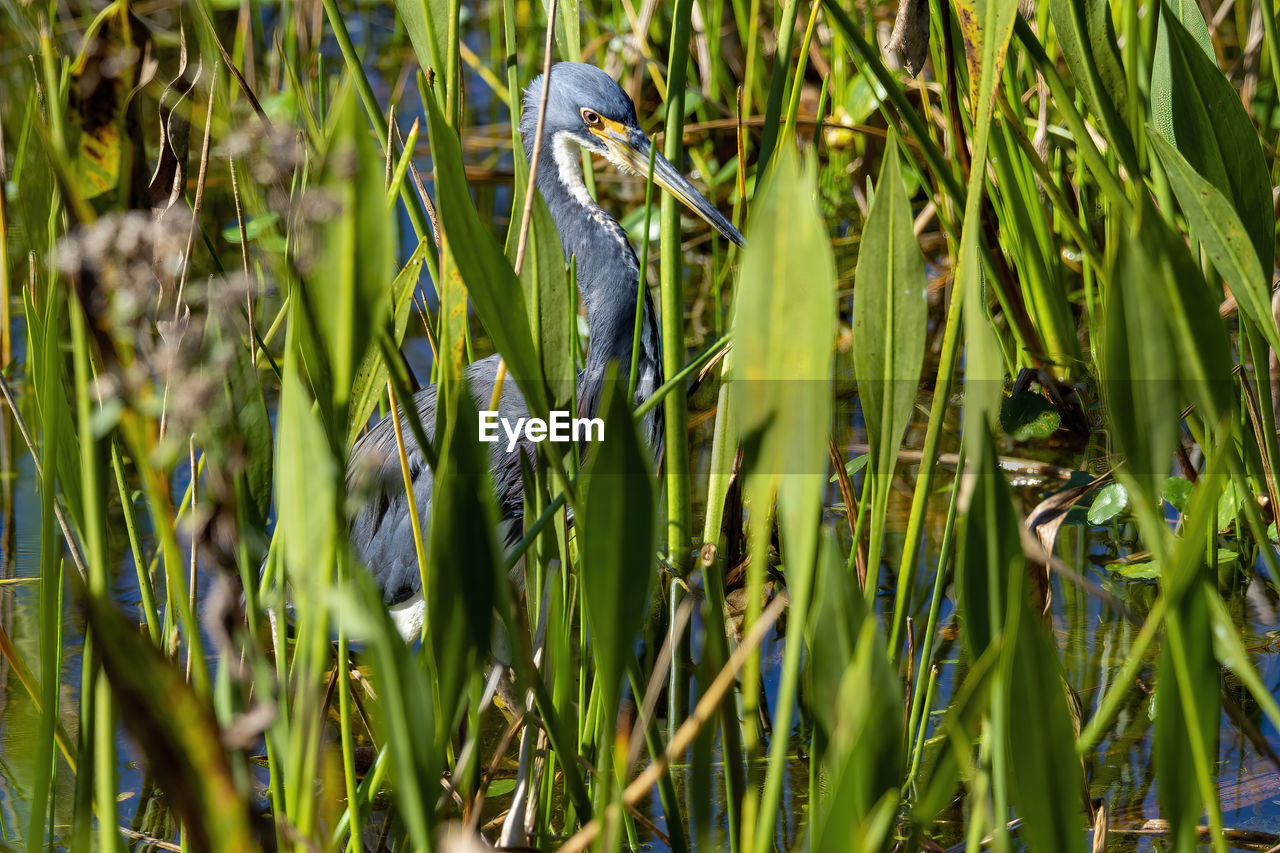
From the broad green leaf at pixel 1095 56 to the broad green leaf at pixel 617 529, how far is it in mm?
430

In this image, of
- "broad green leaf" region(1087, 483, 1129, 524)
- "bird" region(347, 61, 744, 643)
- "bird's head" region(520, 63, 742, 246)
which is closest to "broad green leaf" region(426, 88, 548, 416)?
"broad green leaf" region(1087, 483, 1129, 524)

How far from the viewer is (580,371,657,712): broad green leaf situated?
546mm

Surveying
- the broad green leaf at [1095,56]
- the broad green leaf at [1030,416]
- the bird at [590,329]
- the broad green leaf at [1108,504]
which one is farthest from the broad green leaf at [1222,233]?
the bird at [590,329]

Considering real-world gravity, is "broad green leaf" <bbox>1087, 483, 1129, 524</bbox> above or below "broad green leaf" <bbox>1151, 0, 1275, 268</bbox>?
below

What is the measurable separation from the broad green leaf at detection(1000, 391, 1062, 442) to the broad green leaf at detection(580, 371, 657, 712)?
3.91ft

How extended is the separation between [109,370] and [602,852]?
1.03 ft

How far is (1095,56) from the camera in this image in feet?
2.83

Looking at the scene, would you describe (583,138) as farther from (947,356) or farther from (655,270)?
(947,356)

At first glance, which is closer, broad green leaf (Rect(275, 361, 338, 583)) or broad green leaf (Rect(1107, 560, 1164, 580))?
broad green leaf (Rect(275, 361, 338, 583))

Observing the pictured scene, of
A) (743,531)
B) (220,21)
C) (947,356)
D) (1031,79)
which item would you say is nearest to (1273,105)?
(1031,79)

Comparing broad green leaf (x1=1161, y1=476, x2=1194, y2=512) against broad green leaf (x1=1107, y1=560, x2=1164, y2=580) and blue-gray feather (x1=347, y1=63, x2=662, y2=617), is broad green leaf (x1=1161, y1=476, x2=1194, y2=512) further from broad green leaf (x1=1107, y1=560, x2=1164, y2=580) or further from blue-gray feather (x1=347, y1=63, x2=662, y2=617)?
blue-gray feather (x1=347, y1=63, x2=662, y2=617)

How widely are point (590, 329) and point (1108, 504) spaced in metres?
0.77

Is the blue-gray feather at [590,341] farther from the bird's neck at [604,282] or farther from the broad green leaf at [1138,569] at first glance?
the broad green leaf at [1138,569]

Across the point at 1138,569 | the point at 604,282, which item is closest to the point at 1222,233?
the point at 1138,569
